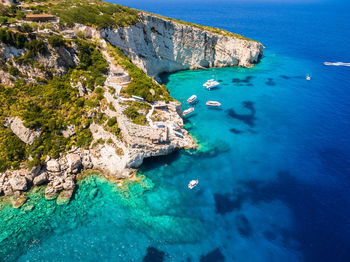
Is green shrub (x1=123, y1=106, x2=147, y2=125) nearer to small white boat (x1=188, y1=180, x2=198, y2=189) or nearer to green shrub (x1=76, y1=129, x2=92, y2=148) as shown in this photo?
green shrub (x1=76, y1=129, x2=92, y2=148)

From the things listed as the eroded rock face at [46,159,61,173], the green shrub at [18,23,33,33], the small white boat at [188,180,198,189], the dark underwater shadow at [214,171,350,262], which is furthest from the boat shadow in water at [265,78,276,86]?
the green shrub at [18,23,33,33]

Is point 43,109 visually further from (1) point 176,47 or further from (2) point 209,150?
(1) point 176,47

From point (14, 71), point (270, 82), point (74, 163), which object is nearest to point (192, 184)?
point (74, 163)

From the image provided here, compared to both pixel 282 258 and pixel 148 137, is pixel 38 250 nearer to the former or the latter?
pixel 148 137

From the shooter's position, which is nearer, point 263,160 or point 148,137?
point 148,137

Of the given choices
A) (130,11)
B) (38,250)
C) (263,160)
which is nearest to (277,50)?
(130,11)
